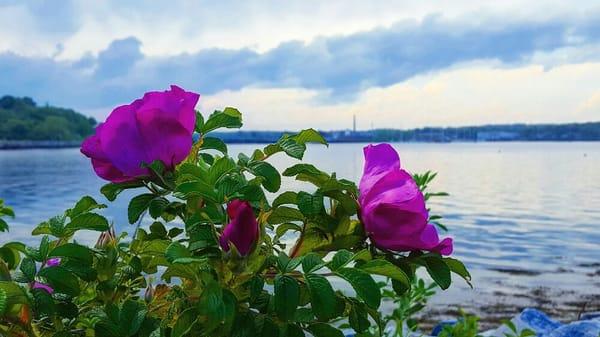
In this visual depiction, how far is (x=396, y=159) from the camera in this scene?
1117 millimetres

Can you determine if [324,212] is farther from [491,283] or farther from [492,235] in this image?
[492,235]

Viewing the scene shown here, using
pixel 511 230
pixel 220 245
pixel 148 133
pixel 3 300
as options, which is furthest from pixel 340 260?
pixel 511 230

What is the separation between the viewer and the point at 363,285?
0.91m

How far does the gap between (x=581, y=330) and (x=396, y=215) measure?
2606 mm

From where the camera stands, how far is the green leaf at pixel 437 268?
1.05 metres

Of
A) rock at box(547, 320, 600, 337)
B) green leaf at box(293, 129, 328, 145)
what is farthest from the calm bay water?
rock at box(547, 320, 600, 337)

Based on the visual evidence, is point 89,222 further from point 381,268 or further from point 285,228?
point 381,268

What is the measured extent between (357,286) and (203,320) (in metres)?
0.24

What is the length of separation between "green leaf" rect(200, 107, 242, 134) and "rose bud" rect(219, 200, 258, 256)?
1.02ft

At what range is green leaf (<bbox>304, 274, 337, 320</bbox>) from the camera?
90 centimetres

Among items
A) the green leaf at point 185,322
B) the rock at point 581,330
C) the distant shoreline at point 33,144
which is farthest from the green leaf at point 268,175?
the distant shoreline at point 33,144

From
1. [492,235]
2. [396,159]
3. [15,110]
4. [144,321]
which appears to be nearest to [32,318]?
[144,321]

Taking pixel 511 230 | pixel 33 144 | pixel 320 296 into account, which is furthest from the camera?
pixel 33 144

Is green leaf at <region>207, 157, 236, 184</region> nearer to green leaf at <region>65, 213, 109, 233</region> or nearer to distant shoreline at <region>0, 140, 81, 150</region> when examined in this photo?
green leaf at <region>65, 213, 109, 233</region>
